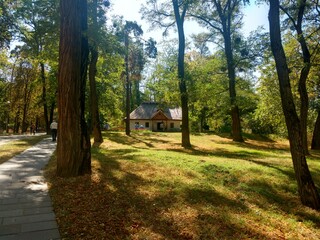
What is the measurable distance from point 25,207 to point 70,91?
3.12m

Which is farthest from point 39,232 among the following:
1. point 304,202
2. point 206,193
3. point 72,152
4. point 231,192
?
point 304,202

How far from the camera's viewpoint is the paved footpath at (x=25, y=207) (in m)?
3.87

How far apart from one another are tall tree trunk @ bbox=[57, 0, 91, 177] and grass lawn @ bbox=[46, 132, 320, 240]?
56cm

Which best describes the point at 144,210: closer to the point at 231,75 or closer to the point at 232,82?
the point at 231,75

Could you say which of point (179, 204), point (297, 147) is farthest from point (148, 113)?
point (179, 204)

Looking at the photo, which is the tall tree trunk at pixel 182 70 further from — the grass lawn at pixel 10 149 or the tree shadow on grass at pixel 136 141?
the grass lawn at pixel 10 149

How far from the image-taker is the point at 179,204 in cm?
551

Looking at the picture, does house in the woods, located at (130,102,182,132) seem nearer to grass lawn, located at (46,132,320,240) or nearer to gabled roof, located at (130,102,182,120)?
gabled roof, located at (130,102,182,120)

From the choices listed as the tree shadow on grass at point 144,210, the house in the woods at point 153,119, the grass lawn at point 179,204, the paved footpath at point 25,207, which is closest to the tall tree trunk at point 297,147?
the grass lawn at point 179,204

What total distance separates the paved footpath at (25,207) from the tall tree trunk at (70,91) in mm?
882

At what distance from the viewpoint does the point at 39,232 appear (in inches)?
153

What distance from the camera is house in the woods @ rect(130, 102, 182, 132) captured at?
4469 centimetres

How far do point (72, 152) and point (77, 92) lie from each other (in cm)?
162

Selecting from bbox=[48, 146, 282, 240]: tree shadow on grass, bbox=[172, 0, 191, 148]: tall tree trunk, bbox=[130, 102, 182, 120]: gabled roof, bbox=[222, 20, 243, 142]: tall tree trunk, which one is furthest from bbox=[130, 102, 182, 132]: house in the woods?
bbox=[48, 146, 282, 240]: tree shadow on grass
